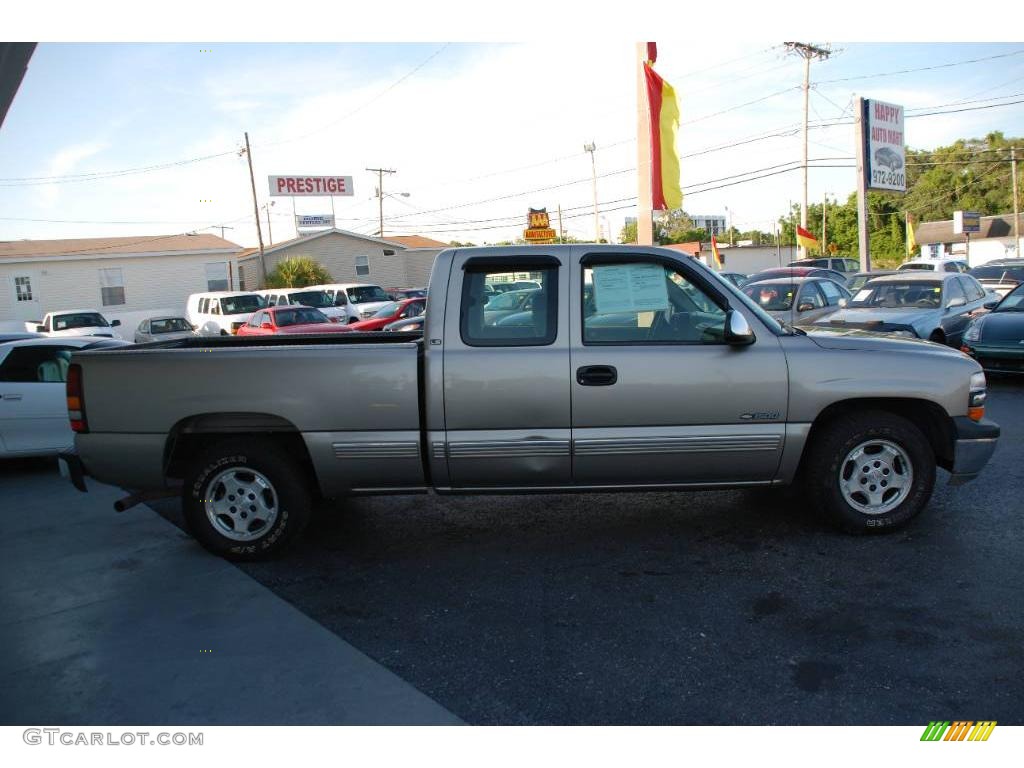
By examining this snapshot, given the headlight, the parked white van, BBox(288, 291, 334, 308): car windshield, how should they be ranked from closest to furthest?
the headlight
the parked white van
BBox(288, 291, 334, 308): car windshield

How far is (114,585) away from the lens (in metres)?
4.86

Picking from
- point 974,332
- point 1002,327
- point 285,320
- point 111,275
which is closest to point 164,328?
point 285,320

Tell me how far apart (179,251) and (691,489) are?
34.1 metres

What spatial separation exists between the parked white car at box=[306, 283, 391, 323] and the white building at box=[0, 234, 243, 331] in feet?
29.9

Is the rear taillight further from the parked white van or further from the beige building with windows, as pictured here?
the beige building with windows

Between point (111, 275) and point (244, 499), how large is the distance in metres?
32.6

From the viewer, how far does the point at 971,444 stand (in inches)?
196

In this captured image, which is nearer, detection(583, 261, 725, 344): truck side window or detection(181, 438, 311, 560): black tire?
detection(583, 261, 725, 344): truck side window

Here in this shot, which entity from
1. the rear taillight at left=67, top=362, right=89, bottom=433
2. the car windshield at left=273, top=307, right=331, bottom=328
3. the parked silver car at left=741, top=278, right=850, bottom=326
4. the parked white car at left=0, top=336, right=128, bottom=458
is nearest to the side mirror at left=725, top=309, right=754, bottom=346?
the rear taillight at left=67, top=362, right=89, bottom=433

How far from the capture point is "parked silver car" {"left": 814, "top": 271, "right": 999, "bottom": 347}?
11008 millimetres

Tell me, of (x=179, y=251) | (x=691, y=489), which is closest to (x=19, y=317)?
(x=179, y=251)

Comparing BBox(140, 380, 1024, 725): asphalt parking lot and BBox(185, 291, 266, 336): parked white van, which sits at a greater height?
BBox(185, 291, 266, 336): parked white van

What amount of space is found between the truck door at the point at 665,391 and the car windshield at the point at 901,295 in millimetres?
8129

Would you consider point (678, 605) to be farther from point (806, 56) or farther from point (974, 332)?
point (806, 56)
